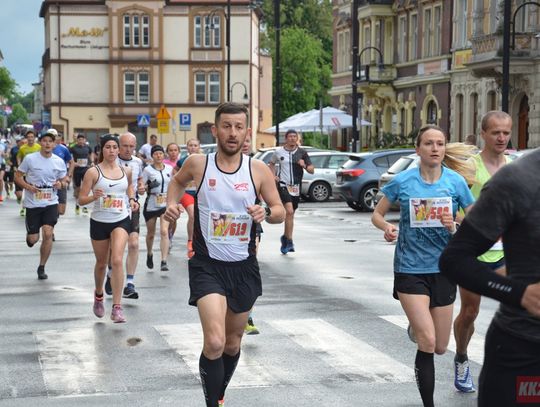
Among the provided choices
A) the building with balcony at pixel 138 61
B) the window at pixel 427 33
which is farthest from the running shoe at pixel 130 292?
the building with balcony at pixel 138 61

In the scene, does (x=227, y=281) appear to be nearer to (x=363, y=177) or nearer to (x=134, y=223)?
(x=134, y=223)

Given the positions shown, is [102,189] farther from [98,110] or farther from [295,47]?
[295,47]

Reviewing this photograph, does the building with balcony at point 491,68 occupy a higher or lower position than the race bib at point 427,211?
higher

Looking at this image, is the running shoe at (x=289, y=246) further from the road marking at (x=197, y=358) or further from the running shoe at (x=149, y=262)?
the road marking at (x=197, y=358)

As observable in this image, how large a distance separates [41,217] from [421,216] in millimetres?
8378

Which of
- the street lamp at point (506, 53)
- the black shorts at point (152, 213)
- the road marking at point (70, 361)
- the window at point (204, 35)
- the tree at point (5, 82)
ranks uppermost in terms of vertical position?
the window at point (204, 35)

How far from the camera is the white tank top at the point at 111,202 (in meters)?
11.2

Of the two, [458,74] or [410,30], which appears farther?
[410,30]

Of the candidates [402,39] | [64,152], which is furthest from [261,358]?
[402,39]

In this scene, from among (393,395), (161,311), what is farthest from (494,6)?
(393,395)

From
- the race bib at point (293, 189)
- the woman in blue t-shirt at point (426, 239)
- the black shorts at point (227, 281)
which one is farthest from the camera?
the race bib at point (293, 189)

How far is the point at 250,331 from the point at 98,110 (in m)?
67.7

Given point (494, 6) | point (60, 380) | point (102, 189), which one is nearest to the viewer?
point (60, 380)

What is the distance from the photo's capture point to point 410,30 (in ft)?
170
